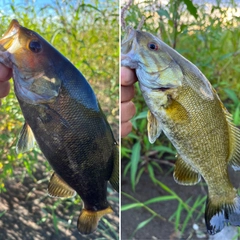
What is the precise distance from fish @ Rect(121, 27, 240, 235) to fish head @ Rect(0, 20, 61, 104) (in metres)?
0.09

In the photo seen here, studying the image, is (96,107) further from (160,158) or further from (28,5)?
(160,158)

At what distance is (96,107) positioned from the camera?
455 millimetres

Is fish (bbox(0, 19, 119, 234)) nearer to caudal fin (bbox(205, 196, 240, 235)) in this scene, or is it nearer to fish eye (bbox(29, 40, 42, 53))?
fish eye (bbox(29, 40, 42, 53))

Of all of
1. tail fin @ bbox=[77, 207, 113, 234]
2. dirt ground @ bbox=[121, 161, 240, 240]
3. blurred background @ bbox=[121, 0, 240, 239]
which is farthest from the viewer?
dirt ground @ bbox=[121, 161, 240, 240]

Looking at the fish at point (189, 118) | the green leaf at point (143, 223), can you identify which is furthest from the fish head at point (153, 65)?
the green leaf at point (143, 223)

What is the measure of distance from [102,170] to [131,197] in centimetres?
52

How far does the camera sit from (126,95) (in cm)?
51

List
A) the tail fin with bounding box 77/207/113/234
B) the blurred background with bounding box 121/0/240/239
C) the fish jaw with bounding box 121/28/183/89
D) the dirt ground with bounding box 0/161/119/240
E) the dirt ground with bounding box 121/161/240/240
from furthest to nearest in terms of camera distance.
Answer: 1. the dirt ground with bounding box 121/161/240/240
2. the dirt ground with bounding box 0/161/119/240
3. the blurred background with bounding box 121/0/240/239
4. the tail fin with bounding box 77/207/113/234
5. the fish jaw with bounding box 121/28/183/89

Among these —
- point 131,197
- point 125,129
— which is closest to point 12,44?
point 125,129

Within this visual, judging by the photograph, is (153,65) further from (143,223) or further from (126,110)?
(143,223)

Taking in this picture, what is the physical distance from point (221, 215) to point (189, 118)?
0.47 ft

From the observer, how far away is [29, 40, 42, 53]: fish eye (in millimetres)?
412

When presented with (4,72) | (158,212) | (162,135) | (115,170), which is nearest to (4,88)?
(4,72)

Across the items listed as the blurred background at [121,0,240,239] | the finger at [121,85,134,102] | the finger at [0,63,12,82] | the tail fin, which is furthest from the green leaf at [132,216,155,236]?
the finger at [0,63,12,82]
